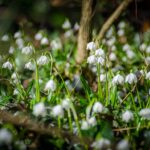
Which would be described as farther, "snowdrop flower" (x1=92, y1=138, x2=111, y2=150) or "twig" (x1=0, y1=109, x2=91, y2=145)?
"twig" (x1=0, y1=109, x2=91, y2=145)

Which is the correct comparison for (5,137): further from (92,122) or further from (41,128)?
(92,122)

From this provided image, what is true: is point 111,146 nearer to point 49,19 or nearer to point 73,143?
point 73,143

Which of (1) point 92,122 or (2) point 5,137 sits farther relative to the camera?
(1) point 92,122

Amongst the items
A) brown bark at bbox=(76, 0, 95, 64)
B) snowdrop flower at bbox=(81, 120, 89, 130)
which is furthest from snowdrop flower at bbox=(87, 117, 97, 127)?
brown bark at bbox=(76, 0, 95, 64)

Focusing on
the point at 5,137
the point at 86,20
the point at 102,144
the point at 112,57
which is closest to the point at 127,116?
the point at 102,144

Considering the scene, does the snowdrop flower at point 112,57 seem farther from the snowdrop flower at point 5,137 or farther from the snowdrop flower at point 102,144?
the snowdrop flower at point 5,137

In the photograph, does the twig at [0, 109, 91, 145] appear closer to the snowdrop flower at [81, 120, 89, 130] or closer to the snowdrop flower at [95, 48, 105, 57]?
the snowdrop flower at [81, 120, 89, 130]

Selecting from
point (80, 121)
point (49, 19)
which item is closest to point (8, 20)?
point (49, 19)

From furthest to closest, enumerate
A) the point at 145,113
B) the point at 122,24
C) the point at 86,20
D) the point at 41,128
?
1. the point at 122,24
2. the point at 86,20
3. the point at 145,113
4. the point at 41,128

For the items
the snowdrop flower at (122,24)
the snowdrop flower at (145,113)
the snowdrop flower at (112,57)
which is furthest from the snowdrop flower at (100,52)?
the snowdrop flower at (122,24)
